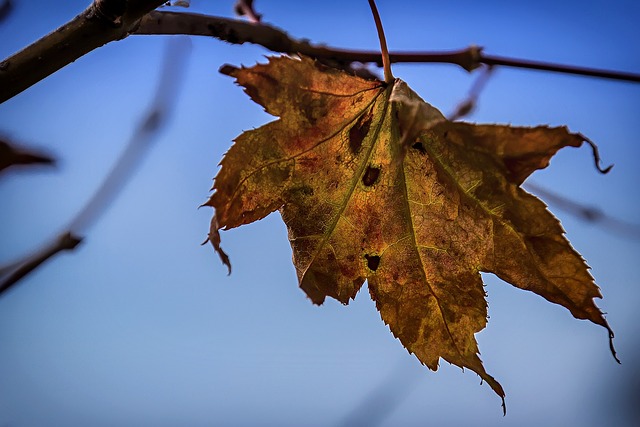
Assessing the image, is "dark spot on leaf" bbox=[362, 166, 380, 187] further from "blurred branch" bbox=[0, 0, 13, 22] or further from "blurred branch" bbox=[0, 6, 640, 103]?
"blurred branch" bbox=[0, 0, 13, 22]

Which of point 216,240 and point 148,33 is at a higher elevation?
point 148,33

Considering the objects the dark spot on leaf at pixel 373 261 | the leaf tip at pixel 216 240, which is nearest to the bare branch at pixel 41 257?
the leaf tip at pixel 216 240

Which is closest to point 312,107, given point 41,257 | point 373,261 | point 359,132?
point 359,132

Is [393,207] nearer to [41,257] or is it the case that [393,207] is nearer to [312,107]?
[312,107]

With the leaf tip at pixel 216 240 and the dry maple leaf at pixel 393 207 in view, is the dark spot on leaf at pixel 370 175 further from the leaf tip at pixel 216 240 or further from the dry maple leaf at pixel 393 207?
the leaf tip at pixel 216 240

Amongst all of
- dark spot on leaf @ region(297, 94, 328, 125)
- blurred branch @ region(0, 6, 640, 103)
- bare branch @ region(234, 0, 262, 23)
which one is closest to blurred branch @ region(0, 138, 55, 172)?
blurred branch @ region(0, 6, 640, 103)

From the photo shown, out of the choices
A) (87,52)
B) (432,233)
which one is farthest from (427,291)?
(87,52)
